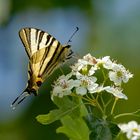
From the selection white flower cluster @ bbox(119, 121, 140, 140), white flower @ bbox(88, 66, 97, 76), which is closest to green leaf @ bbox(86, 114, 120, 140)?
white flower cluster @ bbox(119, 121, 140, 140)

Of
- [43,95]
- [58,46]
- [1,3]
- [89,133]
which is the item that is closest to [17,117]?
[43,95]

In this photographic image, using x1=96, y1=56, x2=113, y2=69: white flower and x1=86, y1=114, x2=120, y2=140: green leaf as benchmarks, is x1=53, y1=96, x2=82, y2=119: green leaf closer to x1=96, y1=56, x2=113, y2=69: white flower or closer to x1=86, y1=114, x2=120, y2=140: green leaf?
x1=86, y1=114, x2=120, y2=140: green leaf

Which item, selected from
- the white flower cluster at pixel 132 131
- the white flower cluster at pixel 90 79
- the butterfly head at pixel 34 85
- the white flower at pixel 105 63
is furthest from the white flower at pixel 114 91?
the butterfly head at pixel 34 85

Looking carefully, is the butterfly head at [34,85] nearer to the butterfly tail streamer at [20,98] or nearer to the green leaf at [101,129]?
the butterfly tail streamer at [20,98]

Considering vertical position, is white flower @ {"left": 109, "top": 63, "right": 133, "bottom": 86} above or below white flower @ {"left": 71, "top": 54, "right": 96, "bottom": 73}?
below

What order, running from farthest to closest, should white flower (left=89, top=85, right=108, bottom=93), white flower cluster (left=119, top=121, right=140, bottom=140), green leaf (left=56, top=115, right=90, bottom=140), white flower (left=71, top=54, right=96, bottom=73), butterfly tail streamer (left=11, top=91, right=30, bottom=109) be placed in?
white flower (left=71, top=54, right=96, bottom=73), butterfly tail streamer (left=11, top=91, right=30, bottom=109), white flower (left=89, top=85, right=108, bottom=93), green leaf (left=56, top=115, right=90, bottom=140), white flower cluster (left=119, top=121, right=140, bottom=140)
